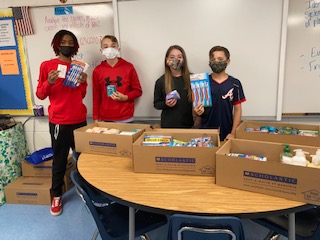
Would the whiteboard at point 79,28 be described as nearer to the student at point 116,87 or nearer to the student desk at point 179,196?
the student at point 116,87

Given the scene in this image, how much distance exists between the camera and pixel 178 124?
7.85ft

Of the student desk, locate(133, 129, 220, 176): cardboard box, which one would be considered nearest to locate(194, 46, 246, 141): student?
locate(133, 129, 220, 176): cardboard box

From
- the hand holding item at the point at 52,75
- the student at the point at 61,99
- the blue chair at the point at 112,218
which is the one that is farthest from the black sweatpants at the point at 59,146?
the blue chair at the point at 112,218

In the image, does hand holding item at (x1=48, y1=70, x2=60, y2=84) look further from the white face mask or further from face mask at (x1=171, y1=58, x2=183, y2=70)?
face mask at (x1=171, y1=58, x2=183, y2=70)

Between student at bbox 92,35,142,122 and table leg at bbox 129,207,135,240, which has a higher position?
student at bbox 92,35,142,122

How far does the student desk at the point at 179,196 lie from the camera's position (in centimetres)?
115

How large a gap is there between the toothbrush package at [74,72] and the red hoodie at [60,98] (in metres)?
0.17

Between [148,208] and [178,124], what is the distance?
127cm

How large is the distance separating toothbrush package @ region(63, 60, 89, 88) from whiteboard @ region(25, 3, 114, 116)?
2.18ft

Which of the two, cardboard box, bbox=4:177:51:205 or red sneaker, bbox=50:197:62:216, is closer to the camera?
red sneaker, bbox=50:197:62:216

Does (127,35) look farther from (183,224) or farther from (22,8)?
(183,224)

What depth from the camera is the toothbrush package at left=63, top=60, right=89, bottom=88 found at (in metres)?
2.14

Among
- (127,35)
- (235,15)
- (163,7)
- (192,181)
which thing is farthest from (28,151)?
(235,15)

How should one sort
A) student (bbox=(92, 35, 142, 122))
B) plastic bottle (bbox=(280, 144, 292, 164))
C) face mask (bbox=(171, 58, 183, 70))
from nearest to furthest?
plastic bottle (bbox=(280, 144, 292, 164)) → face mask (bbox=(171, 58, 183, 70)) → student (bbox=(92, 35, 142, 122))
